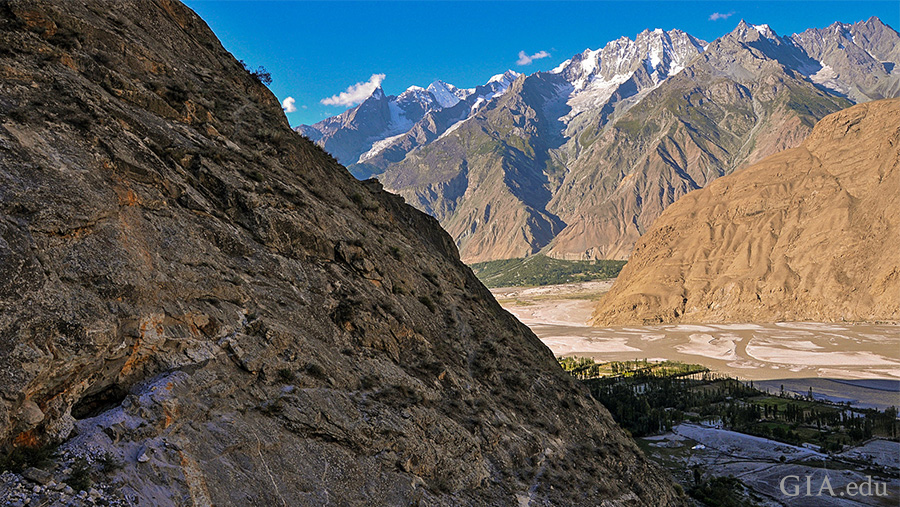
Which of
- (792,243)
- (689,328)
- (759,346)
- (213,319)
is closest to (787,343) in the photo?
(759,346)

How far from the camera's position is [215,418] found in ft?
29.7

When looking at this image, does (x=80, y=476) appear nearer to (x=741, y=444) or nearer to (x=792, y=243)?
(x=741, y=444)

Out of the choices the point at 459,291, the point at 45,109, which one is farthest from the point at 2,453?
the point at 459,291

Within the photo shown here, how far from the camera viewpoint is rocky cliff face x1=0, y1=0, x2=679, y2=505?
7.91 meters

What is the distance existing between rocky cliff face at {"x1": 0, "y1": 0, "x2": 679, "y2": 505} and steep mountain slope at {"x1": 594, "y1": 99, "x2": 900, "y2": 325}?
123343 mm

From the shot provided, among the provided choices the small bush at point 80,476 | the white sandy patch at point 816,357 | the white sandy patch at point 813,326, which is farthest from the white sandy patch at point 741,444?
the white sandy patch at point 813,326

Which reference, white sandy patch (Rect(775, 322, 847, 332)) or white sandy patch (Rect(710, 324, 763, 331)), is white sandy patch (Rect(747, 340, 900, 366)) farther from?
white sandy patch (Rect(775, 322, 847, 332))

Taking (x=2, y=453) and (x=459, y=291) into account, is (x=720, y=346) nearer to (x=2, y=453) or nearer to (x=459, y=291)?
(x=459, y=291)

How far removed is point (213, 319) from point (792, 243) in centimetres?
15042

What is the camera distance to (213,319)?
10.3 m

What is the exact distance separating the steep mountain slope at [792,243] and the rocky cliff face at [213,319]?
123 metres

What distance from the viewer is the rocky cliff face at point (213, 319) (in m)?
7.91

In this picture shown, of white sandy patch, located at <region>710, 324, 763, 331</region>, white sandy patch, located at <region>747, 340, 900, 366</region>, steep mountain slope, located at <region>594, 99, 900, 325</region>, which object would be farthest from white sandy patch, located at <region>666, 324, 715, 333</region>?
white sandy patch, located at <region>747, 340, 900, 366</region>

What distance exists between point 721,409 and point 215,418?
63.5 meters
